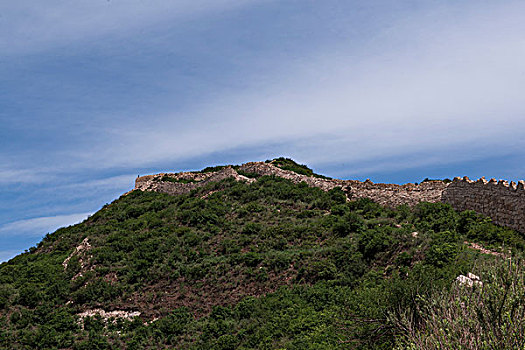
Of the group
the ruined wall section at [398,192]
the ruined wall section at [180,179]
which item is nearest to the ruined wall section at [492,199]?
the ruined wall section at [398,192]

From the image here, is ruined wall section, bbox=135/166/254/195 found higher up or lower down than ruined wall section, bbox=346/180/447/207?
higher up

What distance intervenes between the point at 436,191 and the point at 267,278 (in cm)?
1007

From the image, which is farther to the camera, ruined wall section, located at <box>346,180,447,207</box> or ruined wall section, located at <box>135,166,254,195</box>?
ruined wall section, located at <box>135,166,254,195</box>

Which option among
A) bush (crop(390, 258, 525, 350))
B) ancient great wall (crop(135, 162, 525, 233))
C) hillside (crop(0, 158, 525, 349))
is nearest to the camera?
bush (crop(390, 258, 525, 350))

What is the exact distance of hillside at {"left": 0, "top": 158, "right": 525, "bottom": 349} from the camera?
43.8 ft

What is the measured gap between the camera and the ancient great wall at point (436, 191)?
62.0ft

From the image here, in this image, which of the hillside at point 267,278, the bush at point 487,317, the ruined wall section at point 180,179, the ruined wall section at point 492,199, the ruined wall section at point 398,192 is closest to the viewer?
the bush at point 487,317

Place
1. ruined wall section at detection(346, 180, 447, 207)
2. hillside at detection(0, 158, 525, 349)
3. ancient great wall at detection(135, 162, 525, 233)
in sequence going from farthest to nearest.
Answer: ruined wall section at detection(346, 180, 447, 207) → ancient great wall at detection(135, 162, 525, 233) → hillside at detection(0, 158, 525, 349)

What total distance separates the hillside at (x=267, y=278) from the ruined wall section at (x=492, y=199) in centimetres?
52

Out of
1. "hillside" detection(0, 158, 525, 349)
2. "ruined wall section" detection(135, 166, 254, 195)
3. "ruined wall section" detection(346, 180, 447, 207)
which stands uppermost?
"ruined wall section" detection(135, 166, 254, 195)

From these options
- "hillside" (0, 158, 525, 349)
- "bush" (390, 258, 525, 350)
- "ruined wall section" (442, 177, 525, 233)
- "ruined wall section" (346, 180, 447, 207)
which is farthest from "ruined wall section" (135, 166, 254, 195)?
"bush" (390, 258, 525, 350)

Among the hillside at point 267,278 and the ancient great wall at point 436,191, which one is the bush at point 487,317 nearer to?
the hillside at point 267,278

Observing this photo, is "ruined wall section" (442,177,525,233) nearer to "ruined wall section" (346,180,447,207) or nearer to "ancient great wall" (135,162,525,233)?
"ancient great wall" (135,162,525,233)

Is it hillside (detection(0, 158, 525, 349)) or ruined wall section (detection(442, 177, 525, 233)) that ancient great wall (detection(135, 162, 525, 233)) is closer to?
ruined wall section (detection(442, 177, 525, 233))
